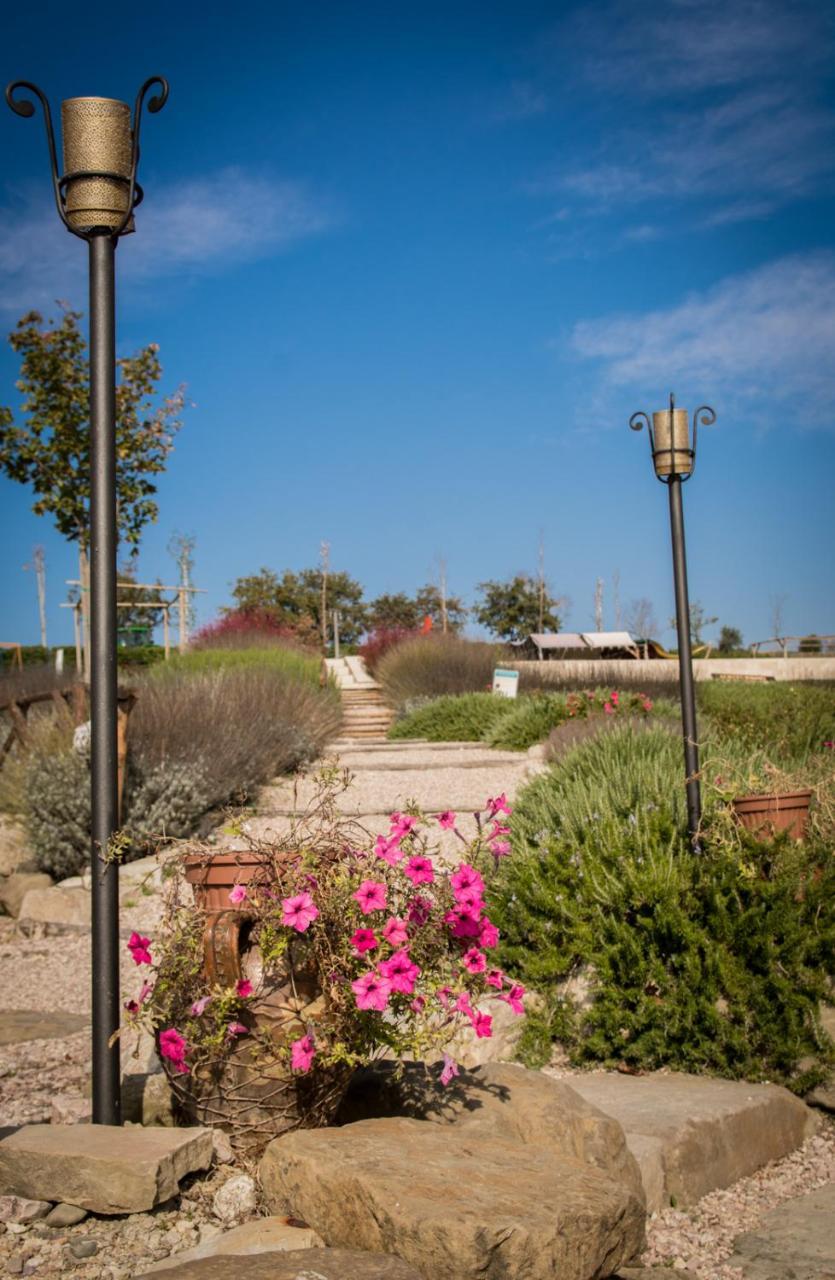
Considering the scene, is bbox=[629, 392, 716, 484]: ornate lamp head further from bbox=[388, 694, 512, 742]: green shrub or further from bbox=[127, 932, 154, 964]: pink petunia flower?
bbox=[388, 694, 512, 742]: green shrub

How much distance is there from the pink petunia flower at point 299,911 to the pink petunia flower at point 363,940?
0.39ft

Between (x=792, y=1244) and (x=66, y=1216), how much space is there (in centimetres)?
186

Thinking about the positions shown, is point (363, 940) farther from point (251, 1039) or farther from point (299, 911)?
point (251, 1039)

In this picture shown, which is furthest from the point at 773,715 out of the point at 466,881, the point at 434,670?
the point at 466,881

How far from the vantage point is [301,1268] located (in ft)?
6.32

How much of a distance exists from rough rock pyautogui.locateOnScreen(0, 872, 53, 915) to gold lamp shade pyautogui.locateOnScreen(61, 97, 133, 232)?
5.32m

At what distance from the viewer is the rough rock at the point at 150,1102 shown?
2877mm

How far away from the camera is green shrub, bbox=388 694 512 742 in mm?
14023

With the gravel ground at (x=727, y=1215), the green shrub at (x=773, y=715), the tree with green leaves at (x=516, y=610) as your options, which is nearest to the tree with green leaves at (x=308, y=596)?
the tree with green leaves at (x=516, y=610)

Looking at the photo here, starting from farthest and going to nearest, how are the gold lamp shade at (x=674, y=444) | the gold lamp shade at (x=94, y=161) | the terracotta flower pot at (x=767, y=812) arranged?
the gold lamp shade at (x=674, y=444) < the terracotta flower pot at (x=767, y=812) < the gold lamp shade at (x=94, y=161)

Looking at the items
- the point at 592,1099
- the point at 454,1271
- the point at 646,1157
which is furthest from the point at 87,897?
the point at 454,1271

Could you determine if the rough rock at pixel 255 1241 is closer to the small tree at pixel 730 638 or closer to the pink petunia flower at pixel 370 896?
the pink petunia flower at pixel 370 896

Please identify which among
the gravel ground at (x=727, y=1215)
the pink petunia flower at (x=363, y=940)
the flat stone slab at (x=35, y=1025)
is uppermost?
the pink petunia flower at (x=363, y=940)

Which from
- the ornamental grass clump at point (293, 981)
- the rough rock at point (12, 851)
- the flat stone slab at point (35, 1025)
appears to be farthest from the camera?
the rough rock at point (12, 851)
